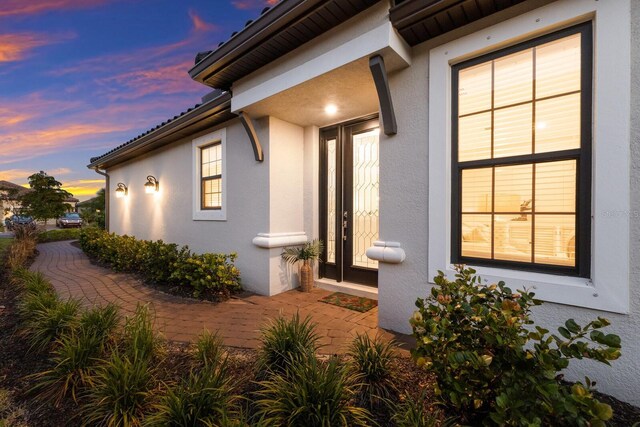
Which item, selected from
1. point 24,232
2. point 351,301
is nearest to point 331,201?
point 351,301

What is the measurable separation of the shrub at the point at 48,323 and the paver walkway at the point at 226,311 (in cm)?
78

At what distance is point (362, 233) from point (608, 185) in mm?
2753

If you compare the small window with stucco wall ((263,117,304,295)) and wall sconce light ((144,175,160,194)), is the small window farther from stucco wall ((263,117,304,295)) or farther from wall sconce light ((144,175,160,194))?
wall sconce light ((144,175,160,194))

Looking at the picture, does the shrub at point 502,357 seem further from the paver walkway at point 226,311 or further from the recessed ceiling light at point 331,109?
the recessed ceiling light at point 331,109

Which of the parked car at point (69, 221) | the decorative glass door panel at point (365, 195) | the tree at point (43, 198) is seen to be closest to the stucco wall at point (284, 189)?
the decorative glass door panel at point (365, 195)

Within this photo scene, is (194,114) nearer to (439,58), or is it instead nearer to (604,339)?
(439,58)

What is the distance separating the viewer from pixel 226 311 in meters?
3.55

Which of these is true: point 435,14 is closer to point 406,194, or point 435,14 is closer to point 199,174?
point 406,194

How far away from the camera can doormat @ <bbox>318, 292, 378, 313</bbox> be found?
11.7 feet

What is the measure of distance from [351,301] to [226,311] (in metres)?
1.75

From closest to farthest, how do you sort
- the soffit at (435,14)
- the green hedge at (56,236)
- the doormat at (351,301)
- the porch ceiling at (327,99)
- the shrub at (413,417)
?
the shrub at (413,417)
the soffit at (435,14)
the porch ceiling at (327,99)
the doormat at (351,301)
the green hedge at (56,236)

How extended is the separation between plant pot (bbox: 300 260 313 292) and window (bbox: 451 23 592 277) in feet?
7.96

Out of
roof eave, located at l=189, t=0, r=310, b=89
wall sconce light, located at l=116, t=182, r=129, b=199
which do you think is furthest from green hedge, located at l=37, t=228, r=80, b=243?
roof eave, located at l=189, t=0, r=310, b=89

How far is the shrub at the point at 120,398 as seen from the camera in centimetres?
155
